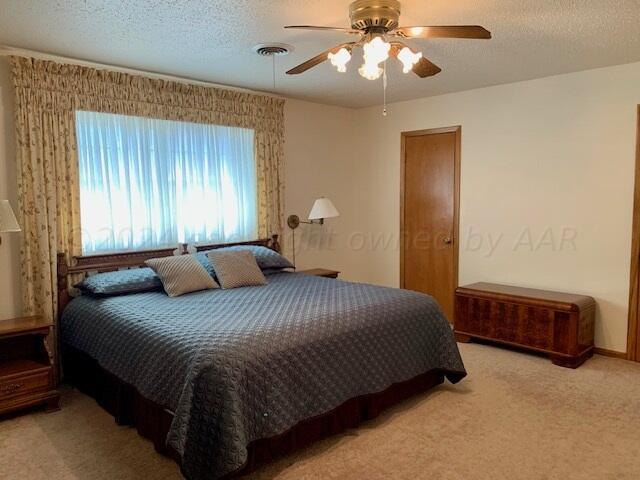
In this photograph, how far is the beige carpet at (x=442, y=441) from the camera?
95.0 inches

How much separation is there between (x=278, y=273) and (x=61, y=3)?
2.57m

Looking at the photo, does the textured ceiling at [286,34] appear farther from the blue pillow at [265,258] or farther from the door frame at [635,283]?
the blue pillow at [265,258]

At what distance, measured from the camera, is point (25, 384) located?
3.02 m

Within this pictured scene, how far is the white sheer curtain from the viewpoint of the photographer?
372 cm

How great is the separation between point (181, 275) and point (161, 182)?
0.94 m

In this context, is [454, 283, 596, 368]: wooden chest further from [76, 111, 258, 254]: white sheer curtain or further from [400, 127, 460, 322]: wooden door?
[76, 111, 258, 254]: white sheer curtain

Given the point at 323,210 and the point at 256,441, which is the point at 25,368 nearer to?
the point at 256,441

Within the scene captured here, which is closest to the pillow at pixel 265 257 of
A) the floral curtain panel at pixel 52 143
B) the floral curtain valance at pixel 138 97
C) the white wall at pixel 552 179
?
the floral curtain valance at pixel 138 97

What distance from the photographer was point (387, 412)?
3055mm

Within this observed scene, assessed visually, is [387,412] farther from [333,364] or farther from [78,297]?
[78,297]

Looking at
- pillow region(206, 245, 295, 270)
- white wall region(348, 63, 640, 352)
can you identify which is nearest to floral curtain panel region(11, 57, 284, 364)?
pillow region(206, 245, 295, 270)

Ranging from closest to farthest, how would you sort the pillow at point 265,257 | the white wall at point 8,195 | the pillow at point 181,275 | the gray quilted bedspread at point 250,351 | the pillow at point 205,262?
the gray quilted bedspread at point 250,351, the white wall at point 8,195, the pillow at point 181,275, the pillow at point 205,262, the pillow at point 265,257

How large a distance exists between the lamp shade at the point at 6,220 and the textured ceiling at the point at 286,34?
42.0 inches

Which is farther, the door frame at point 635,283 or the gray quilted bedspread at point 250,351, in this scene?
the door frame at point 635,283
